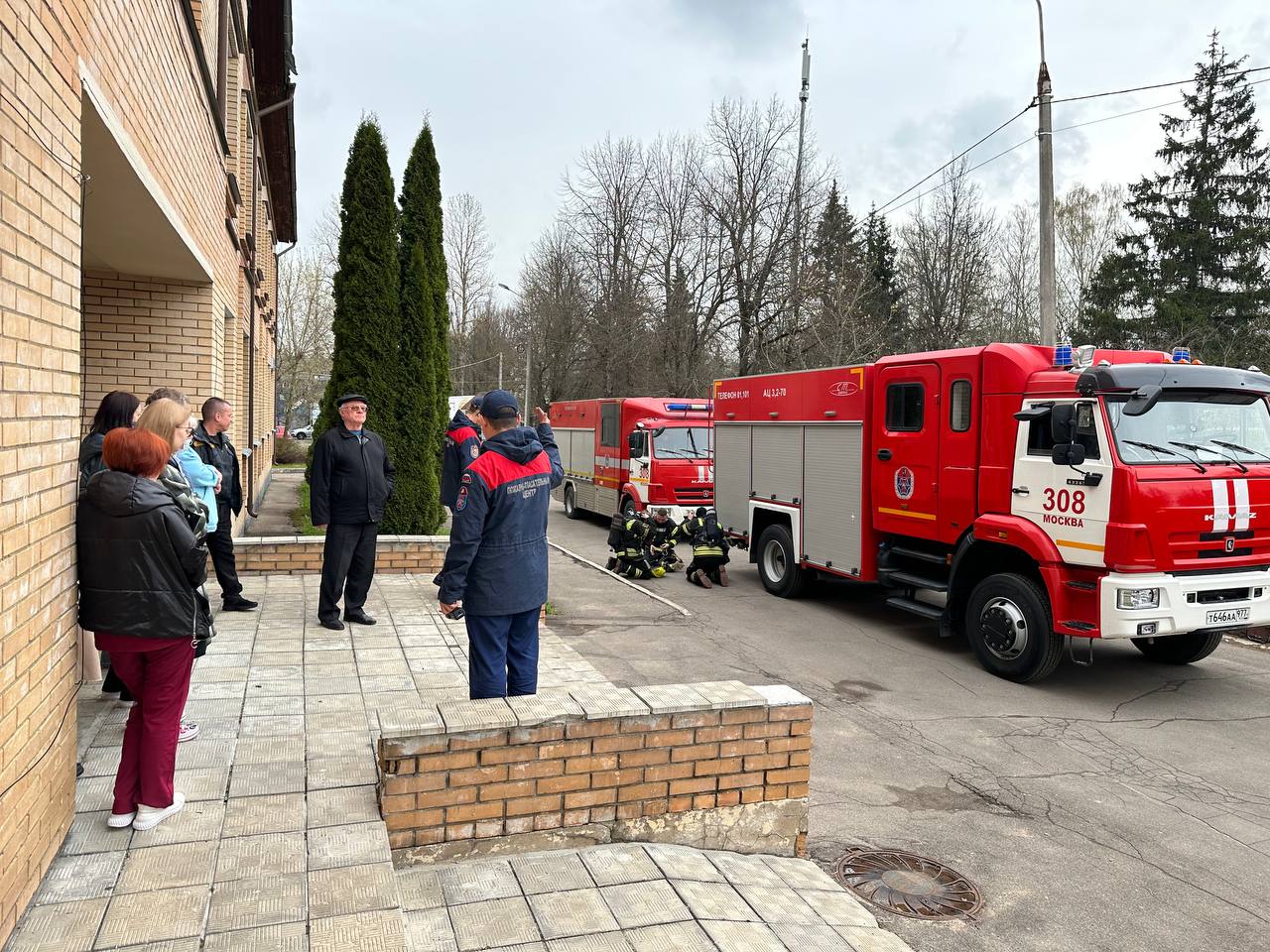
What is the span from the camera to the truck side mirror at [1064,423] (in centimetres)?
709

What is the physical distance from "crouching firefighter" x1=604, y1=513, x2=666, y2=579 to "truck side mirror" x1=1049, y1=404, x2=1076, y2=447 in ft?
21.4

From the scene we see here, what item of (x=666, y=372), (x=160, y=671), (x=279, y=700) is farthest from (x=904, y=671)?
(x=666, y=372)

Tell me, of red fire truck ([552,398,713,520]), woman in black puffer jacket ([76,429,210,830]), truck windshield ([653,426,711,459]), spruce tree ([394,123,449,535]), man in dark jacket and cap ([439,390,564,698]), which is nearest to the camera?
woman in black puffer jacket ([76,429,210,830])

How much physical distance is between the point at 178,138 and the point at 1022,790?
700cm

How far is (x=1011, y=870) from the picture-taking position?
14.1 ft

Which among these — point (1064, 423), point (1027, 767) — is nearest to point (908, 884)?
point (1027, 767)

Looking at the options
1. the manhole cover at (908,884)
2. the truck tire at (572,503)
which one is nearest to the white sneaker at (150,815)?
the manhole cover at (908,884)

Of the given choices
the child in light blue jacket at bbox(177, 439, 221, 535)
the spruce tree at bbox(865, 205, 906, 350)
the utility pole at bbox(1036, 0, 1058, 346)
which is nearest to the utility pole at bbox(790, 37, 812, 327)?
the spruce tree at bbox(865, 205, 906, 350)

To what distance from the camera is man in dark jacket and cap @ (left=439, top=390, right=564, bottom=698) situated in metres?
4.44

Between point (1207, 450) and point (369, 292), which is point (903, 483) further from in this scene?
point (369, 292)

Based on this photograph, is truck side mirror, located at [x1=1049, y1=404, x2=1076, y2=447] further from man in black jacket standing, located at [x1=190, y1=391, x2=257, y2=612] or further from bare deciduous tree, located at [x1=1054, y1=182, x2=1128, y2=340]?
bare deciduous tree, located at [x1=1054, y1=182, x2=1128, y2=340]

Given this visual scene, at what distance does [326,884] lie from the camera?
2.96 metres

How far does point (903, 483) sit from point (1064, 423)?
2.20 meters

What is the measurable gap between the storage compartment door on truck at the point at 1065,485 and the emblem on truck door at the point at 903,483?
137cm
